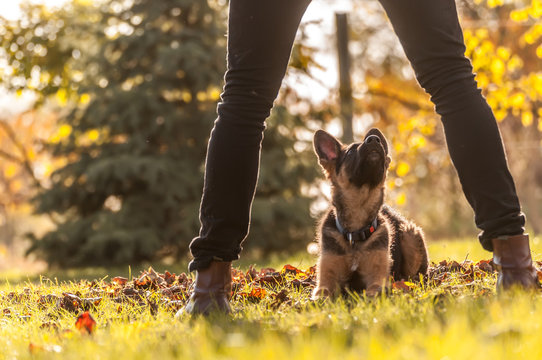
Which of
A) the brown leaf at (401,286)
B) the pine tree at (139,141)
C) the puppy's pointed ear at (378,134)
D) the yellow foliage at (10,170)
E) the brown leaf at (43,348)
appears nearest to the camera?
the brown leaf at (43,348)

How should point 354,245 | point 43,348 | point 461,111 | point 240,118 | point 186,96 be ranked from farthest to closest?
point 186,96, point 354,245, point 240,118, point 461,111, point 43,348

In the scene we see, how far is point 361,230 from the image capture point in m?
3.73

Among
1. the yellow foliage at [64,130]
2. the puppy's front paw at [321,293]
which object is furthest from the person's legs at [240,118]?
the yellow foliage at [64,130]

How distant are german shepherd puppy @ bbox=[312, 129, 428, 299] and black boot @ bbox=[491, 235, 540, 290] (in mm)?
764

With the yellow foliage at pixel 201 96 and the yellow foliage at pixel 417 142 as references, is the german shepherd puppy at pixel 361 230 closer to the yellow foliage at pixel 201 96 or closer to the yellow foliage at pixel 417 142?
the yellow foliage at pixel 417 142

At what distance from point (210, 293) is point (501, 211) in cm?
135

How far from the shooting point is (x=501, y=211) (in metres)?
2.86

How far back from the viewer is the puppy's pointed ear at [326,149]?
4008 millimetres

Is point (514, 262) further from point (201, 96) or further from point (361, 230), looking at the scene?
point (201, 96)

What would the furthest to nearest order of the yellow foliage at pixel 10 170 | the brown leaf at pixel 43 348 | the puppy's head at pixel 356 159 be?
the yellow foliage at pixel 10 170 → the puppy's head at pixel 356 159 → the brown leaf at pixel 43 348

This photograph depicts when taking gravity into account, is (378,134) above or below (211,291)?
above

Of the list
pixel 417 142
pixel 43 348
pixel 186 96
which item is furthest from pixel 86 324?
pixel 417 142

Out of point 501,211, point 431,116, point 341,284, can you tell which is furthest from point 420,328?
point 431,116

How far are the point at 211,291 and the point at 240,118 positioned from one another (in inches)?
32.2
